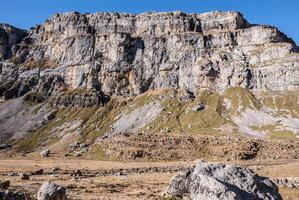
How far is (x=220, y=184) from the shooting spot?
1027 inches

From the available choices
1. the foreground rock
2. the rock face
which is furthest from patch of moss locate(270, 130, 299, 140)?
the rock face

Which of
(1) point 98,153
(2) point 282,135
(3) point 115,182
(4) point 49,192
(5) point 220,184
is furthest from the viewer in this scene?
(2) point 282,135

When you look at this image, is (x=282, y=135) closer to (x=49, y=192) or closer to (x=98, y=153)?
(x=98, y=153)

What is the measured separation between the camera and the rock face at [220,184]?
26.0m

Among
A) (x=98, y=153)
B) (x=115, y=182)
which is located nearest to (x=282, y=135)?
(x=98, y=153)

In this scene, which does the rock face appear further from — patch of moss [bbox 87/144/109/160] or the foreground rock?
patch of moss [bbox 87/144/109/160]

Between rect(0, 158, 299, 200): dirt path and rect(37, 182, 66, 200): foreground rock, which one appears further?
rect(0, 158, 299, 200): dirt path

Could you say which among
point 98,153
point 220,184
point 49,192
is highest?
point 220,184

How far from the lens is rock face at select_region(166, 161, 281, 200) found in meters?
26.0

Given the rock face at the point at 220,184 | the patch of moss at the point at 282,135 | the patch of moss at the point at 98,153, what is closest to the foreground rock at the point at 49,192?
the rock face at the point at 220,184

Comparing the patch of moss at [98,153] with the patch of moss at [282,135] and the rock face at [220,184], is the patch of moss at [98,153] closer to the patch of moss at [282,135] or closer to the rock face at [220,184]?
the patch of moss at [282,135]

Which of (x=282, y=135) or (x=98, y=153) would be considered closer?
(x=98, y=153)

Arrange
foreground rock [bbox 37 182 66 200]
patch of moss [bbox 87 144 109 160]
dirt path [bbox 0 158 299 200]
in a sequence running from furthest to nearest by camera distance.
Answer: patch of moss [bbox 87 144 109 160], dirt path [bbox 0 158 299 200], foreground rock [bbox 37 182 66 200]

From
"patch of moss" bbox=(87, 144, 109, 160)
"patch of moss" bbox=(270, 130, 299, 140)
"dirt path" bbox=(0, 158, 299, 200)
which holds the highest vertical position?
"patch of moss" bbox=(270, 130, 299, 140)
